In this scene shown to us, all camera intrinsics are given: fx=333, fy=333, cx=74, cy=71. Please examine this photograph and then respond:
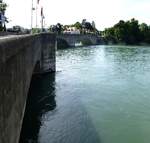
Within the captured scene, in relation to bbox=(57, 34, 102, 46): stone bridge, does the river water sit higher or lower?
lower

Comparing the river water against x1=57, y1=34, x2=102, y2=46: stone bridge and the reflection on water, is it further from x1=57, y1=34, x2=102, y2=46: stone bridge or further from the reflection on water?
x1=57, y1=34, x2=102, y2=46: stone bridge

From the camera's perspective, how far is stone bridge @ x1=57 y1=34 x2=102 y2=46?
407 feet

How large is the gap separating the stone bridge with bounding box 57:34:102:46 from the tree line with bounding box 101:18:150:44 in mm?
7447

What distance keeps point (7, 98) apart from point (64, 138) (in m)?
8.59

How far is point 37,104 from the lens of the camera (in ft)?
83.0

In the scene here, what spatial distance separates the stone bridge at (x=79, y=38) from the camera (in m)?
124

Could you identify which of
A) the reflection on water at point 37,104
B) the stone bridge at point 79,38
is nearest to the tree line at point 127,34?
the stone bridge at point 79,38

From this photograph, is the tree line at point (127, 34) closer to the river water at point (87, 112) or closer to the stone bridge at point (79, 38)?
the stone bridge at point (79, 38)

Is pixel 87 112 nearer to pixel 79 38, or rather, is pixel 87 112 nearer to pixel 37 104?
pixel 37 104

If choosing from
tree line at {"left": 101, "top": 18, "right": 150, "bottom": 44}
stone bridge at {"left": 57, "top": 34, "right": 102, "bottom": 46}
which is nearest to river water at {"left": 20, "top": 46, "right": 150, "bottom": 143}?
stone bridge at {"left": 57, "top": 34, "right": 102, "bottom": 46}

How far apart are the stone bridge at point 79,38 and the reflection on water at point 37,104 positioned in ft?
276

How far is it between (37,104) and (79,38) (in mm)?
117472

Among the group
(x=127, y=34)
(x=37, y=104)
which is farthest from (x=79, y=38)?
(x=37, y=104)

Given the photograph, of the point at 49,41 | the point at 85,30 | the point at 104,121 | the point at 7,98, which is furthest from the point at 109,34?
the point at 7,98
